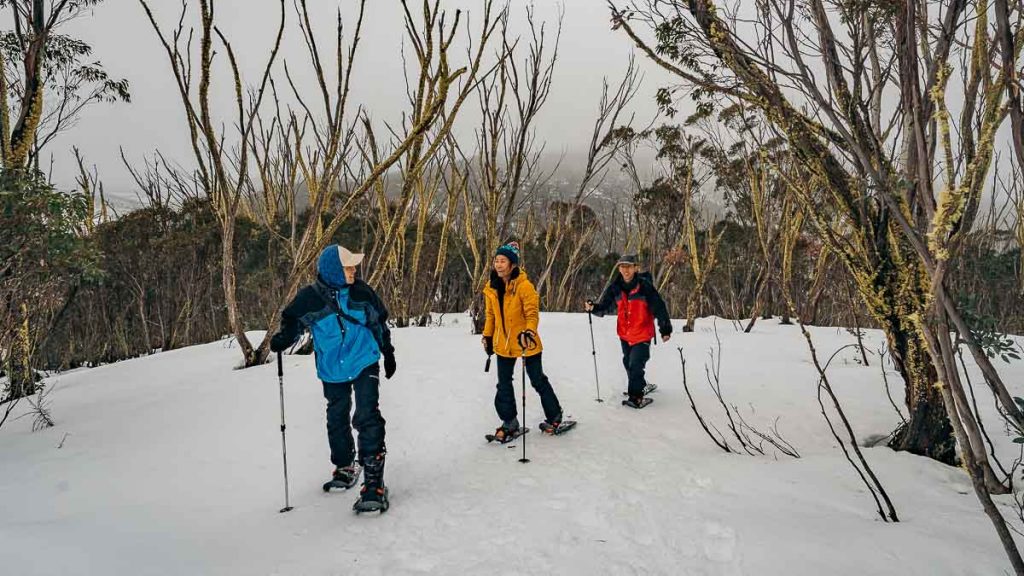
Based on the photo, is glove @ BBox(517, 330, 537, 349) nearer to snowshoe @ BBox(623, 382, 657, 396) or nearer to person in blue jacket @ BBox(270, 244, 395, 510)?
person in blue jacket @ BBox(270, 244, 395, 510)

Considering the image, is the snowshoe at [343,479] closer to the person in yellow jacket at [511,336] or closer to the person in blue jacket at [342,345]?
the person in blue jacket at [342,345]

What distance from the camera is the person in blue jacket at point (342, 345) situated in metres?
2.88

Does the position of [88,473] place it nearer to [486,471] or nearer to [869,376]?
[486,471]

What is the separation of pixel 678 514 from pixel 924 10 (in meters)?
2.91

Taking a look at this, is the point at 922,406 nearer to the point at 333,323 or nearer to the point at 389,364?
the point at 389,364

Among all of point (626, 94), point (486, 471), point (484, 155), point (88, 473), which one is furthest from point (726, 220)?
point (88, 473)

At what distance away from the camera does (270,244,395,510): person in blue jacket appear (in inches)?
113

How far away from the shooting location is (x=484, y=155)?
969cm

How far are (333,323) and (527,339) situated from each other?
5.13 feet

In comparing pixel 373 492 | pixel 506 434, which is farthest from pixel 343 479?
pixel 506 434

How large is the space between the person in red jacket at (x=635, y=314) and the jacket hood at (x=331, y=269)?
277cm

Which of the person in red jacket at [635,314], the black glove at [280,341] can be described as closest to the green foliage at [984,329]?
the person in red jacket at [635,314]

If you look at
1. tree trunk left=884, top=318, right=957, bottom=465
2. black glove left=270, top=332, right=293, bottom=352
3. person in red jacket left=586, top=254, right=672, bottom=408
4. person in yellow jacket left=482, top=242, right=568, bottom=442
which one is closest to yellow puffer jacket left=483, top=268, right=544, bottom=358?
person in yellow jacket left=482, top=242, right=568, bottom=442

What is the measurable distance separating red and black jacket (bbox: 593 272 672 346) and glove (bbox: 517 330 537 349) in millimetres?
1354
